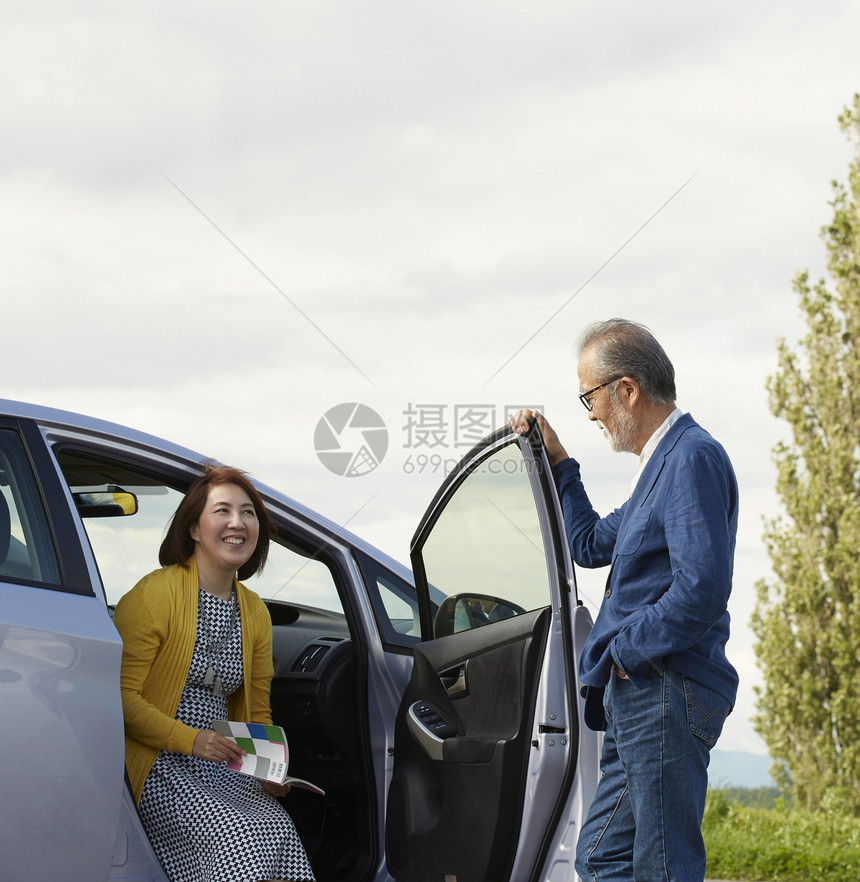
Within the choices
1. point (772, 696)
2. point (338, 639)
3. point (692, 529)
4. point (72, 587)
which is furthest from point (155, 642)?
point (772, 696)

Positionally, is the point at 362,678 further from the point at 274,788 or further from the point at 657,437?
the point at 657,437

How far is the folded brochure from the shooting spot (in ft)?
9.29

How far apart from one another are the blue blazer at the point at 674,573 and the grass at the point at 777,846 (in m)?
3.95

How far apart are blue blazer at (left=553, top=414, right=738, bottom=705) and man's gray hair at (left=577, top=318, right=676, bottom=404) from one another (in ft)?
0.33

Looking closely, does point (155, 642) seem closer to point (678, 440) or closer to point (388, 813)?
point (388, 813)

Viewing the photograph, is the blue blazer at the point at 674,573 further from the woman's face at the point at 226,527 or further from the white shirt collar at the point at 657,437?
the woman's face at the point at 226,527

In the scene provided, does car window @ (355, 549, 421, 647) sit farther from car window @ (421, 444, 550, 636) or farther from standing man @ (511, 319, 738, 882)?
standing man @ (511, 319, 738, 882)

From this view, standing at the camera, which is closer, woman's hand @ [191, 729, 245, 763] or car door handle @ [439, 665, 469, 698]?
woman's hand @ [191, 729, 245, 763]

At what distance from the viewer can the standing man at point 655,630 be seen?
234 centimetres

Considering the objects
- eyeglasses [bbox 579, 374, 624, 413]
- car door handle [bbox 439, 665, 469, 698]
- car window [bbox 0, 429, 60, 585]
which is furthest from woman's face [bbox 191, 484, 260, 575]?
eyeglasses [bbox 579, 374, 624, 413]

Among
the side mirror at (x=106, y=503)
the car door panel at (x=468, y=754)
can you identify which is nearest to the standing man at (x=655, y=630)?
the car door panel at (x=468, y=754)

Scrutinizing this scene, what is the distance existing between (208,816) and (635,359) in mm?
1672

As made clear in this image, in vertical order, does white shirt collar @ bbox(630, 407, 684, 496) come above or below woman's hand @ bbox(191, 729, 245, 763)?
above

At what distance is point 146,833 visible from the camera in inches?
110
